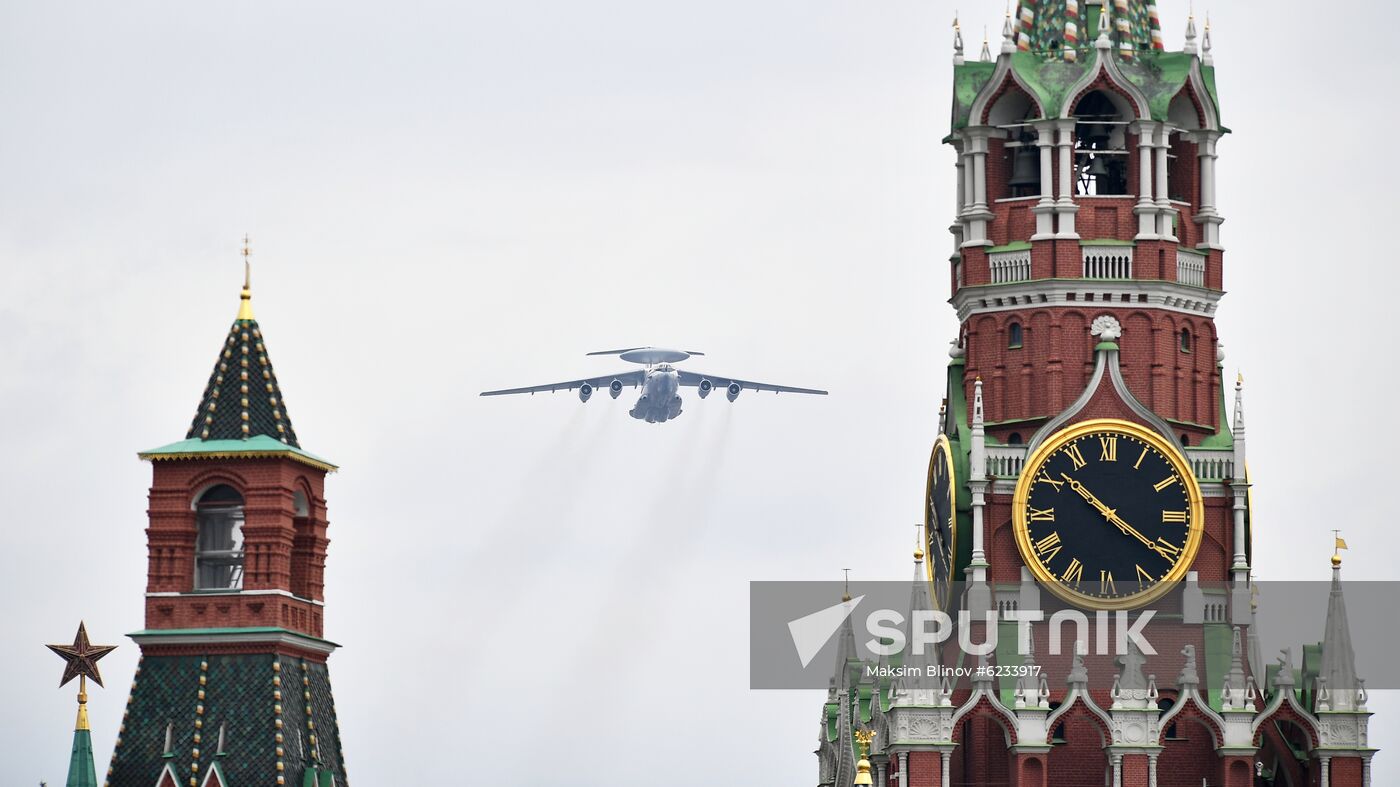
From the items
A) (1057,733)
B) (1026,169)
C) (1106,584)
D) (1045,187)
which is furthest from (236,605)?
(1026,169)

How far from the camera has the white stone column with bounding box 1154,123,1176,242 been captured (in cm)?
15262

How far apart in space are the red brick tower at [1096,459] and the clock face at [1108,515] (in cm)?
6

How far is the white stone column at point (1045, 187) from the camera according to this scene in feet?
500

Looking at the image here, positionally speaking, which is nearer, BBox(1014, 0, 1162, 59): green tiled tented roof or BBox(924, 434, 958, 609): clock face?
BBox(924, 434, 958, 609): clock face

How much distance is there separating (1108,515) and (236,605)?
2578cm

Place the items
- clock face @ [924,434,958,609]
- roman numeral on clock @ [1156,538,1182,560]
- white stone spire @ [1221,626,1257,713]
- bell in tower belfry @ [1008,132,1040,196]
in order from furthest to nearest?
1. bell in tower belfry @ [1008,132,1040,196]
2. clock face @ [924,434,958,609]
3. roman numeral on clock @ [1156,538,1182,560]
4. white stone spire @ [1221,626,1257,713]

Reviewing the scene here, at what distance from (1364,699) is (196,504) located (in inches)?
1330

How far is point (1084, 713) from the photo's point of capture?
148 m

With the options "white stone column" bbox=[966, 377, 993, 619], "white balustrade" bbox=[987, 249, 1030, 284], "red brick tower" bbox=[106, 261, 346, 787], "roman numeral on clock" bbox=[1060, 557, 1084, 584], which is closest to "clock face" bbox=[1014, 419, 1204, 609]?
"roman numeral on clock" bbox=[1060, 557, 1084, 584]

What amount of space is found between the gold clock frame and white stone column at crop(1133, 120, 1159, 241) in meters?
8.43

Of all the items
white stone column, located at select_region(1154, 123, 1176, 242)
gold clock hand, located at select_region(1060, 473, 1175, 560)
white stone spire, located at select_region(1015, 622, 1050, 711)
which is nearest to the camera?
white stone spire, located at select_region(1015, 622, 1050, 711)

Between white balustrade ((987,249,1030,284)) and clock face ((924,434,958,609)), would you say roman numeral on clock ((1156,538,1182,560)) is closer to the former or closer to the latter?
clock face ((924,434,958,609))

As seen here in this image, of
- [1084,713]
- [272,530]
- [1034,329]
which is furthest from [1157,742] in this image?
[272,530]

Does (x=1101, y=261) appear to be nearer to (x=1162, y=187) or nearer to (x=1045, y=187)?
(x=1045, y=187)
